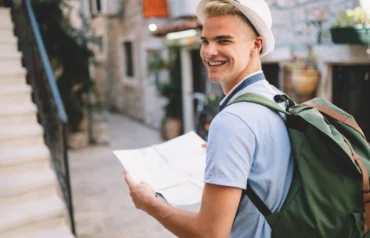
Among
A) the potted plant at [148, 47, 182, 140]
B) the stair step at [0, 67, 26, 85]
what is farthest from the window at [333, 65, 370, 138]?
the potted plant at [148, 47, 182, 140]

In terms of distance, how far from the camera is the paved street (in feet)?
13.4

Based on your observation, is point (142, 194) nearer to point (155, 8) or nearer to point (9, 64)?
point (9, 64)

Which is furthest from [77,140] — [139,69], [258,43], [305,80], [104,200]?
[258,43]

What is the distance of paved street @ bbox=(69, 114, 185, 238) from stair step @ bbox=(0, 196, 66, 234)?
730 mm

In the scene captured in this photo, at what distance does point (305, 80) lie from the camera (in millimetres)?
4484

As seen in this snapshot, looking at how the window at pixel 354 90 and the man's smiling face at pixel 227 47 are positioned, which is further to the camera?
the window at pixel 354 90

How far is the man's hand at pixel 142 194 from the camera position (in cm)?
129

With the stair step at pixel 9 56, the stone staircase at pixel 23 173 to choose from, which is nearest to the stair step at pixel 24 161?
the stone staircase at pixel 23 173

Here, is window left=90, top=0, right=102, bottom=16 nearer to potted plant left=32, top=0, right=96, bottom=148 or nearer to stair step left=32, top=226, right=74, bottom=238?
potted plant left=32, top=0, right=96, bottom=148

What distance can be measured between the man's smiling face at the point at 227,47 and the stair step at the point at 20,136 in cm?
314

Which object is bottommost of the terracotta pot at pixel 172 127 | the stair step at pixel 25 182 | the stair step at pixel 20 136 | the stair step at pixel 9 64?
the terracotta pot at pixel 172 127

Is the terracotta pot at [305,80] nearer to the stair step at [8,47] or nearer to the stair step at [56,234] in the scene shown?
the stair step at [56,234]

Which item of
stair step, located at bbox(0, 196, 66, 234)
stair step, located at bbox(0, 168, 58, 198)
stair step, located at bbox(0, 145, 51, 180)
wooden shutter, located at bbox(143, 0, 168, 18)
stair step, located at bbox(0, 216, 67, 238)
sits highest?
wooden shutter, located at bbox(143, 0, 168, 18)

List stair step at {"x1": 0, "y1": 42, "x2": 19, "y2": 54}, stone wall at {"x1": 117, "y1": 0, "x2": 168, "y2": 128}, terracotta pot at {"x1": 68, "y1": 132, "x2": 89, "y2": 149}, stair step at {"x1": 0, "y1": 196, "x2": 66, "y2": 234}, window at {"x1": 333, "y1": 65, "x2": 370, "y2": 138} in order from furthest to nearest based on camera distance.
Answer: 1. stone wall at {"x1": 117, "y1": 0, "x2": 168, "y2": 128}
2. terracotta pot at {"x1": 68, "y1": 132, "x2": 89, "y2": 149}
3. stair step at {"x1": 0, "y1": 42, "x2": 19, "y2": 54}
4. window at {"x1": 333, "y1": 65, "x2": 370, "y2": 138}
5. stair step at {"x1": 0, "y1": 196, "x2": 66, "y2": 234}
